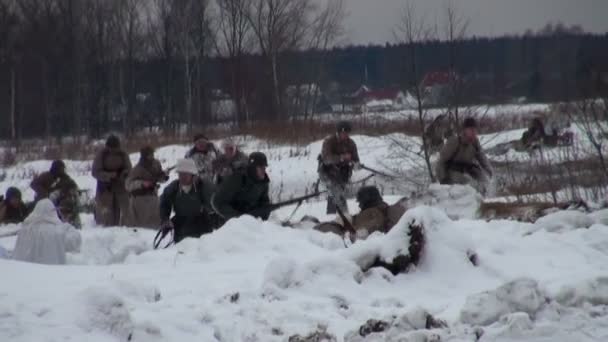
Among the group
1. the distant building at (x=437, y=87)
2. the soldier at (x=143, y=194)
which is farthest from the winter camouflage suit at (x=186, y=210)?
the distant building at (x=437, y=87)

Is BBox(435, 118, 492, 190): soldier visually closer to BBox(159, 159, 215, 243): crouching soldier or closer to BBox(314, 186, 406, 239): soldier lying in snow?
BBox(314, 186, 406, 239): soldier lying in snow

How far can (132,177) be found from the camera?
44.0 feet

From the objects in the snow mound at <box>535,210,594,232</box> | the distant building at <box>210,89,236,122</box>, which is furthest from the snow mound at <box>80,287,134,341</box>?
the distant building at <box>210,89,236,122</box>

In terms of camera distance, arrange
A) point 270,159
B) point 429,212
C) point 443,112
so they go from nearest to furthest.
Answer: point 429,212 → point 443,112 → point 270,159

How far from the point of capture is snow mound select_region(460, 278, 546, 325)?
18.7 feet

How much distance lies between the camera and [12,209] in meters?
13.7

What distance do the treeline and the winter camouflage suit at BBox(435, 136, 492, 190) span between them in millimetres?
26662

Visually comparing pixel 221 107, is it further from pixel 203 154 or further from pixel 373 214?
pixel 373 214

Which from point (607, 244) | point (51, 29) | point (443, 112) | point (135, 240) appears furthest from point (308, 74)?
point (607, 244)

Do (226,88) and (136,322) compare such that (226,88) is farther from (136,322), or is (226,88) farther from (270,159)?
(136,322)

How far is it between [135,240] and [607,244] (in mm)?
5374

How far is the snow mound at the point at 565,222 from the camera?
898 cm

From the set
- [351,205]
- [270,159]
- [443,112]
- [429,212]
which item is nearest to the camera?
[429,212]

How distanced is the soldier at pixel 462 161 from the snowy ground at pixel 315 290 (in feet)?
10.2
